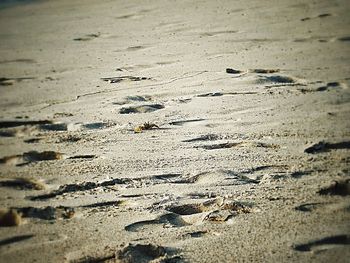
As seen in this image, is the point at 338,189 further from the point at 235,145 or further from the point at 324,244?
the point at 235,145

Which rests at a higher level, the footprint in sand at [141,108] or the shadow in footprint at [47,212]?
the footprint in sand at [141,108]

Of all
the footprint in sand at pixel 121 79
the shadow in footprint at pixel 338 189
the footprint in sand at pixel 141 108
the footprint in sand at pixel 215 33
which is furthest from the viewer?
the footprint in sand at pixel 215 33

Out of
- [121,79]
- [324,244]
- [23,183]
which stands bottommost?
[324,244]

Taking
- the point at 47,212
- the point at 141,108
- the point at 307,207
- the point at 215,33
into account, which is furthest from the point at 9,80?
the point at 307,207

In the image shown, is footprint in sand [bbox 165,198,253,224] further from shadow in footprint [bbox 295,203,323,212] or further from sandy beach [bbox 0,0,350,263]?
shadow in footprint [bbox 295,203,323,212]

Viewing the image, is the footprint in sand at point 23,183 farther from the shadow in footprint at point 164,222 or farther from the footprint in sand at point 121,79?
the footprint in sand at point 121,79

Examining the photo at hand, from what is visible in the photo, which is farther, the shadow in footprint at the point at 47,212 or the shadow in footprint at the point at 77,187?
the shadow in footprint at the point at 77,187

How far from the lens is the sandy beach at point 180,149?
1.46m

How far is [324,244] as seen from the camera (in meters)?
1.40

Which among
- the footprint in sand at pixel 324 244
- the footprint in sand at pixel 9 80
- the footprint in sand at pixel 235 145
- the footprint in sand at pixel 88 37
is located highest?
the footprint in sand at pixel 88 37

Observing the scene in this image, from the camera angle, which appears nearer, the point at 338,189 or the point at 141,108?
the point at 338,189

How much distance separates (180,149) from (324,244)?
93 cm

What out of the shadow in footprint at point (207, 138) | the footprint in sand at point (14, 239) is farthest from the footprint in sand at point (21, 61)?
the footprint in sand at point (14, 239)

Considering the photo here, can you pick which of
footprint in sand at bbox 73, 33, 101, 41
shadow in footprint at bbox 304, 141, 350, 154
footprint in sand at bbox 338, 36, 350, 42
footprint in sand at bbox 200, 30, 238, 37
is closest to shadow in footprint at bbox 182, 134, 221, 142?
shadow in footprint at bbox 304, 141, 350, 154
